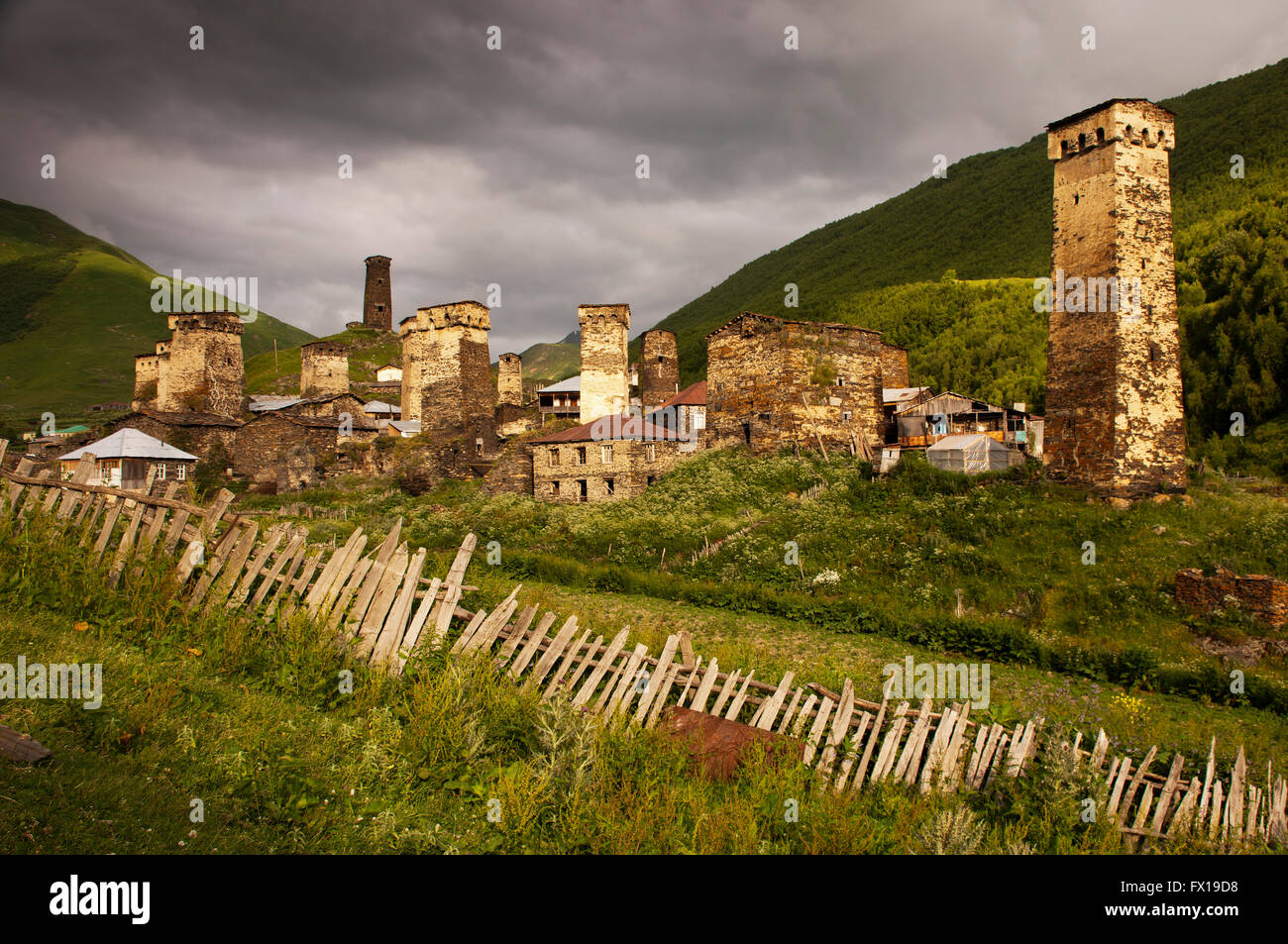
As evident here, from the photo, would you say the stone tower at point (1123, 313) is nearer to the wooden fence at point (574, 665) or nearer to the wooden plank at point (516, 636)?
the wooden fence at point (574, 665)

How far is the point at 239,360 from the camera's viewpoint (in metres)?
46.8

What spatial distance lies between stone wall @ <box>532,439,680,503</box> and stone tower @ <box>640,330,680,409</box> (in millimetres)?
15732

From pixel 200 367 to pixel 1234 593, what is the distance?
51.8 metres

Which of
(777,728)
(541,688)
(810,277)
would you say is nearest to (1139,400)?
(777,728)

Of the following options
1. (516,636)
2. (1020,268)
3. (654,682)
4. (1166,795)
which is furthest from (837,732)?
(1020,268)

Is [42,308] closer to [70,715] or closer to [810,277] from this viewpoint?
[810,277]

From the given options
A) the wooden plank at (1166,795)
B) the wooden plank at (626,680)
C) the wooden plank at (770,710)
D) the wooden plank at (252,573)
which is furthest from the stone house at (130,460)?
the wooden plank at (1166,795)

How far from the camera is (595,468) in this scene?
1251 inches

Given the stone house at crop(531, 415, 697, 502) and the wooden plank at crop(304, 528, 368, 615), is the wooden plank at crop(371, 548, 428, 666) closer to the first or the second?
the wooden plank at crop(304, 528, 368, 615)

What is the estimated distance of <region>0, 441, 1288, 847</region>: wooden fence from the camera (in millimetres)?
Result: 7125

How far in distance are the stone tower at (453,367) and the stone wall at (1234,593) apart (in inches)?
1184

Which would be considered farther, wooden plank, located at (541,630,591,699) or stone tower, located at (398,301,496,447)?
stone tower, located at (398,301,496,447)

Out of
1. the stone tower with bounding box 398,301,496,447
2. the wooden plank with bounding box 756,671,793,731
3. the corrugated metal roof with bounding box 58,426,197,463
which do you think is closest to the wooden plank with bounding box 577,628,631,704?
the wooden plank with bounding box 756,671,793,731
